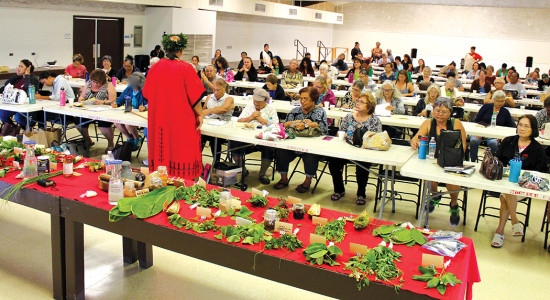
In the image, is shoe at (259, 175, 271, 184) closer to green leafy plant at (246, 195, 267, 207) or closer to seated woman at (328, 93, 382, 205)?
seated woman at (328, 93, 382, 205)

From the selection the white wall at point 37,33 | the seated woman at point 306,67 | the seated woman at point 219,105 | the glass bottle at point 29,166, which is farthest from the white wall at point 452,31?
the glass bottle at point 29,166

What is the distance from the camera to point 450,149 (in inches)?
186

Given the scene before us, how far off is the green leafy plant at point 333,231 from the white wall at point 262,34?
1496cm

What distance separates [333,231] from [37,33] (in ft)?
34.2

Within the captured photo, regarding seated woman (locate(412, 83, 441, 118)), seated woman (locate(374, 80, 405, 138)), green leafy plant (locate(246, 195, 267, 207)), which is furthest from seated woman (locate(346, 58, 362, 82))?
green leafy plant (locate(246, 195, 267, 207))

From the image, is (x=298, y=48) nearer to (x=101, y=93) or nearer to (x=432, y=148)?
(x=101, y=93)

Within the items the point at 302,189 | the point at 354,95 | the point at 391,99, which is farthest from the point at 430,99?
the point at 302,189

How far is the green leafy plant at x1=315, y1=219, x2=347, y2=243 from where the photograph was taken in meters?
2.98

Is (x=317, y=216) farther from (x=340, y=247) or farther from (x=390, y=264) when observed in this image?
(x=390, y=264)

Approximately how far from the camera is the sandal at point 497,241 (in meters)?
4.94

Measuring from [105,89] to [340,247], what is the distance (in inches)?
206

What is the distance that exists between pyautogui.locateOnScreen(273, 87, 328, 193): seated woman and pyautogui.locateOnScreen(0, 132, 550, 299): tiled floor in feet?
4.82

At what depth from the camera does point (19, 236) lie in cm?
467

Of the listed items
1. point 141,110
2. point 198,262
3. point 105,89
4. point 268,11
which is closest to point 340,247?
point 198,262
